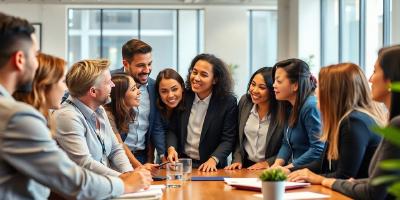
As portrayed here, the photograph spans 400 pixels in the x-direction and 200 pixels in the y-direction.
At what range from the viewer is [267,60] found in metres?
13.2

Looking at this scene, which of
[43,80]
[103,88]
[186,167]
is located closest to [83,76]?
[103,88]

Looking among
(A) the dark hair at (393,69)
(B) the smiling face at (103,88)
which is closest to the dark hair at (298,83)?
(B) the smiling face at (103,88)

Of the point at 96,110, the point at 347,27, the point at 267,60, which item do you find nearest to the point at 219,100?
the point at 96,110

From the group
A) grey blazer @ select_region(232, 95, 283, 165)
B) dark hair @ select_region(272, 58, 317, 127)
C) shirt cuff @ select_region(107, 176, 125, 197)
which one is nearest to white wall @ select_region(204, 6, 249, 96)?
grey blazer @ select_region(232, 95, 283, 165)

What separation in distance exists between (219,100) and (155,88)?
1.48ft

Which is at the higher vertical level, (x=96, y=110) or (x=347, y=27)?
(x=347, y=27)

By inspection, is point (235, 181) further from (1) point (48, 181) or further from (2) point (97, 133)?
(1) point (48, 181)

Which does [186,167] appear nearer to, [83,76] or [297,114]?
[83,76]

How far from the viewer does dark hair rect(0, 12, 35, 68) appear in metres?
1.72

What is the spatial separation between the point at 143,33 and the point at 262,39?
2.73m

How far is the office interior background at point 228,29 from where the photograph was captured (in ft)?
27.2

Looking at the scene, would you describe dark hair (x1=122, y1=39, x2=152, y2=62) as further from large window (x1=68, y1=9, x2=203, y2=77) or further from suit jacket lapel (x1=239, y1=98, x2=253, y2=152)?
large window (x1=68, y1=9, x2=203, y2=77)

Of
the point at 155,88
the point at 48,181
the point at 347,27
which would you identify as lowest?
the point at 48,181

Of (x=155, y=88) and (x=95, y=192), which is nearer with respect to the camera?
(x=95, y=192)
